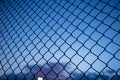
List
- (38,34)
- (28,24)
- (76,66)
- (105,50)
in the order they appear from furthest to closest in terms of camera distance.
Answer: (28,24)
(38,34)
(76,66)
(105,50)

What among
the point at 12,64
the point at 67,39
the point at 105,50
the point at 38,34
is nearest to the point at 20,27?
the point at 38,34

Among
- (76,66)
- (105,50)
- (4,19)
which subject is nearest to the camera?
(105,50)

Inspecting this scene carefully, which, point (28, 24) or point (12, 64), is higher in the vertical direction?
point (28, 24)

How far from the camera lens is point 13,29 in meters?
3.26

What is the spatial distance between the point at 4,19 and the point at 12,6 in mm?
337

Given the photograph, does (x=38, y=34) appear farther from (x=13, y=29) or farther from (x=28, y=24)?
(x=13, y=29)

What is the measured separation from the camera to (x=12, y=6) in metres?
3.66

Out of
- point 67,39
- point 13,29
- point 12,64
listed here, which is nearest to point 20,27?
point 13,29

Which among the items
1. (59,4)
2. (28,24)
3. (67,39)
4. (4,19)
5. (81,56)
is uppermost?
(4,19)

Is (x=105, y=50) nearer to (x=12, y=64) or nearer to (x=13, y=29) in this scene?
(x=12, y=64)

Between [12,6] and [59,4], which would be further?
[12,6]

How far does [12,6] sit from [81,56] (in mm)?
2157

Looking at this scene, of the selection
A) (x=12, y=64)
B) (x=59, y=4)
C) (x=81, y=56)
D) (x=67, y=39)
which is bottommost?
(x=81, y=56)

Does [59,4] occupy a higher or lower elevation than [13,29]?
lower
